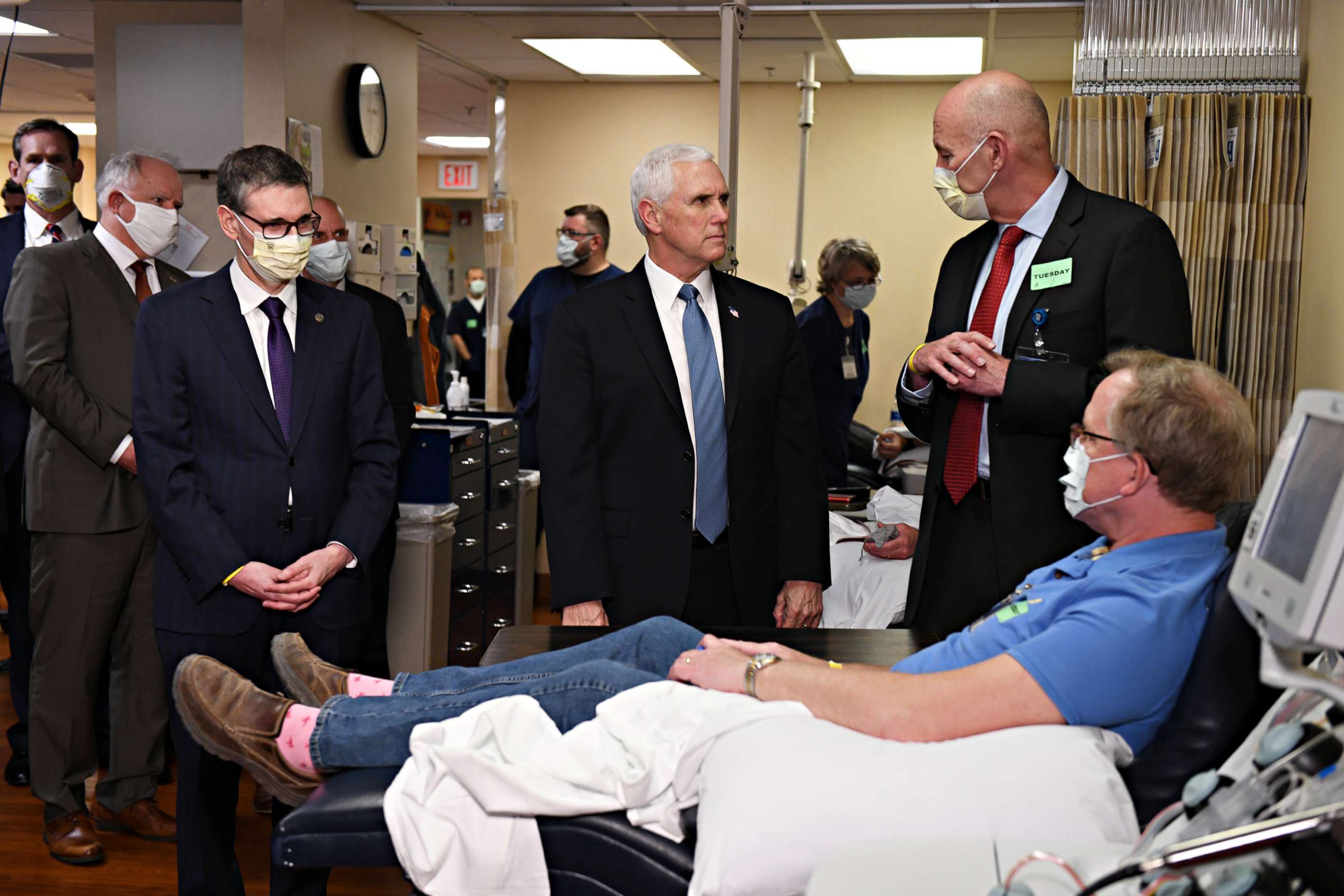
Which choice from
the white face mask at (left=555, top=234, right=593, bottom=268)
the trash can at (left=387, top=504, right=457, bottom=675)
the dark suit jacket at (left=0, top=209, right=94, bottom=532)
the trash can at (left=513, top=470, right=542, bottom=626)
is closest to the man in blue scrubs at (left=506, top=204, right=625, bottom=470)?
the white face mask at (left=555, top=234, right=593, bottom=268)

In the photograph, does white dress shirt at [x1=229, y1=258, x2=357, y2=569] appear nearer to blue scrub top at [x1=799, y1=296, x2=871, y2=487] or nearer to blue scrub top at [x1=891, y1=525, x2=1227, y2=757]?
blue scrub top at [x1=891, y1=525, x2=1227, y2=757]

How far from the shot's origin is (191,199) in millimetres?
4785

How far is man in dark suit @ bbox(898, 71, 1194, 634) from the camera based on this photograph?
7.24 ft

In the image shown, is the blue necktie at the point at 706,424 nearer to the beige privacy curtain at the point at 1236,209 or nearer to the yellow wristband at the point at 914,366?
the yellow wristband at the point at 914,366

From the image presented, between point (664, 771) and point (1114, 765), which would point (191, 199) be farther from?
point (1114, 765)

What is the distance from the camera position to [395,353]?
3691 millimetres

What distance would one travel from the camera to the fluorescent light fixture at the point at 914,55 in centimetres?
607

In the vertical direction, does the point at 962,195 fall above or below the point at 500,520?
above

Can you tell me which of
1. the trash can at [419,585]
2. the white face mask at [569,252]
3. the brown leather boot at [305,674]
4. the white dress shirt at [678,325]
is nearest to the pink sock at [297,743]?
the brown leather boot at [305,674]

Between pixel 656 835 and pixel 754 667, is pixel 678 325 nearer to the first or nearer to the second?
pixel 754 667

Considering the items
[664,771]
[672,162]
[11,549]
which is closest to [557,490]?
[672,162]

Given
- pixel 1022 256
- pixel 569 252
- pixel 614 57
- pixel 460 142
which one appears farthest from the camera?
pixel 460 142

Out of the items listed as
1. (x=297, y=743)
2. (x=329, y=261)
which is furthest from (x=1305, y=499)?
(x=329, y=261)

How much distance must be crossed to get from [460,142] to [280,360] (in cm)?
1050
